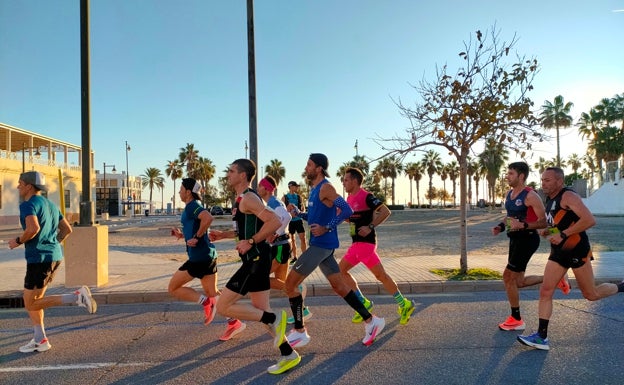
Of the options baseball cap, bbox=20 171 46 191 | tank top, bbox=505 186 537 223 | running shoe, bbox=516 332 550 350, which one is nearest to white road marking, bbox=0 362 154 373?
baseball cap, bbox=20 171 46 191

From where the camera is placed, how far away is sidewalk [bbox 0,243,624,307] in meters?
7.65

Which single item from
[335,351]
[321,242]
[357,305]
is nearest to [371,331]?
[357,305]

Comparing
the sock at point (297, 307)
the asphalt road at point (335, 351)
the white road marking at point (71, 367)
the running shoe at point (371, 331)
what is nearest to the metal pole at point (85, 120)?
the asphalt road at point (335, 351)

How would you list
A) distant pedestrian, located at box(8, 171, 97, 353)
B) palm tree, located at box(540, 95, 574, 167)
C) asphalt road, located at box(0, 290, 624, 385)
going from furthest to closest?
1. palm tree, located at box(540, 95, 574, 167)
2. distant pedestrian, located at box(8, 171, 97, 353)
3. asphalt road, located at box(0, 290, 624, 385)

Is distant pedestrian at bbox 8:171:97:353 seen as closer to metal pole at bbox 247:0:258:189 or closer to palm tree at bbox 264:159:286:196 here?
metal pole at bbox 247:0:258:189

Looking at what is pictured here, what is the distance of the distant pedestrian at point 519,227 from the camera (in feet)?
16.6

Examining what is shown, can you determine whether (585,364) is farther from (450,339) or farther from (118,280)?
(118,280)

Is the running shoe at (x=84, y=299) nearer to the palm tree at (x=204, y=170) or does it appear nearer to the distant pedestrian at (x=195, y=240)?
the distant pedestrian at (x=195, y=240)

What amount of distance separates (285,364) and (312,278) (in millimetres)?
4727

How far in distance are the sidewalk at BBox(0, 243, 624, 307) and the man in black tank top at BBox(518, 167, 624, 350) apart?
11.3ft

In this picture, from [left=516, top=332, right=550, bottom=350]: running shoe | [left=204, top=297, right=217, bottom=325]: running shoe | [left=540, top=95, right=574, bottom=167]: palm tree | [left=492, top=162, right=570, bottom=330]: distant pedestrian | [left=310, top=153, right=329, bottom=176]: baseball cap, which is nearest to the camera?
[left=516, top=332, right=550, bottom=350]: running shoe

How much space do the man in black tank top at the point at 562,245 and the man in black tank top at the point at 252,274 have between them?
2.52m

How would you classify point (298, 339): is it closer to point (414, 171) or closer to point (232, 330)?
point (232, 330)

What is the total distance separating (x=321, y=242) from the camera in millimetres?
4828
